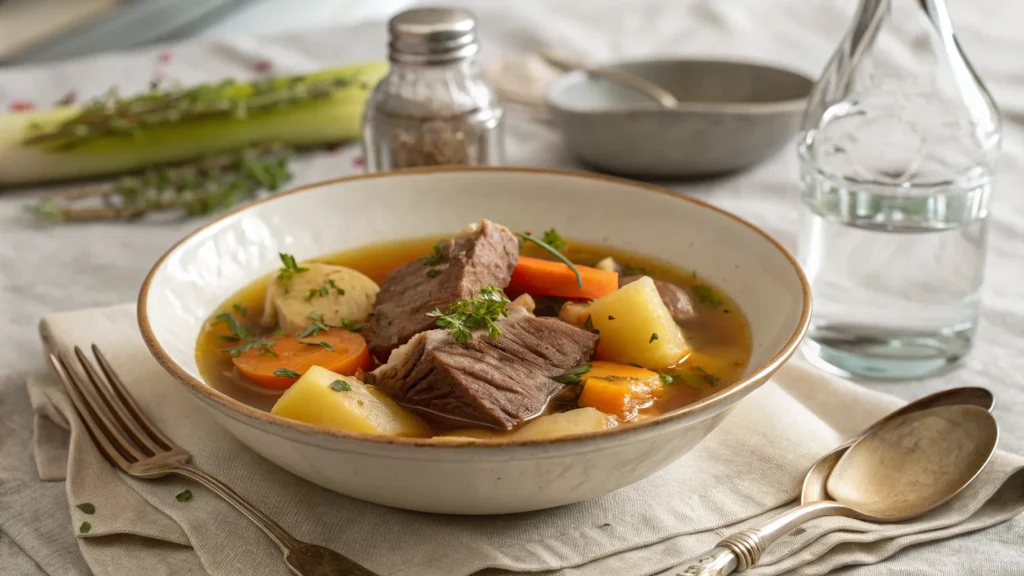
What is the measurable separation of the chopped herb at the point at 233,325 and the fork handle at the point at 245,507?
1.35 ft

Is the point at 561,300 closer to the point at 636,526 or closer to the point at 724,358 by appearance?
the point at 724,358

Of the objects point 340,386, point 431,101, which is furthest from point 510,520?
point 431,101

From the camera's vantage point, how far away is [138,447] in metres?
2.07

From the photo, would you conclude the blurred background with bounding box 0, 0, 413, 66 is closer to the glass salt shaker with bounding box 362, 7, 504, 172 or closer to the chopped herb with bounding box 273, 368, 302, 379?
the glass salt shaker with bounding box 362, 7, 504, 172

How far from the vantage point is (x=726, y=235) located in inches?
96.2

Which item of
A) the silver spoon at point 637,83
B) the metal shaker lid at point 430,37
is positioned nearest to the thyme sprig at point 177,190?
the metal shaker lid at point 430,37

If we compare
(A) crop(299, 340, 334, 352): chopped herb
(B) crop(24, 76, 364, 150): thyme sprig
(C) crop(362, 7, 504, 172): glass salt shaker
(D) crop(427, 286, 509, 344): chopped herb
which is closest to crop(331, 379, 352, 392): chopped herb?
(D) crop(427, 286, 509, 344): chopped herb

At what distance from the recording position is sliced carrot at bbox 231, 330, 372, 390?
213 centimetres

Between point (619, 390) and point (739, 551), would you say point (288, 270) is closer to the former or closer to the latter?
point (619, 390)

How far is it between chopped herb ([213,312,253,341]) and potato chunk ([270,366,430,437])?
0.49 m

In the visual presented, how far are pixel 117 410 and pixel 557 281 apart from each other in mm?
997

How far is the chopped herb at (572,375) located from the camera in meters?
2.04

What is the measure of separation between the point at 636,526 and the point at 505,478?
0.34 metres

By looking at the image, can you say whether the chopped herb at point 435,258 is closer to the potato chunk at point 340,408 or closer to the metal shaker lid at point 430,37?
the potato chunk at point 340,408
